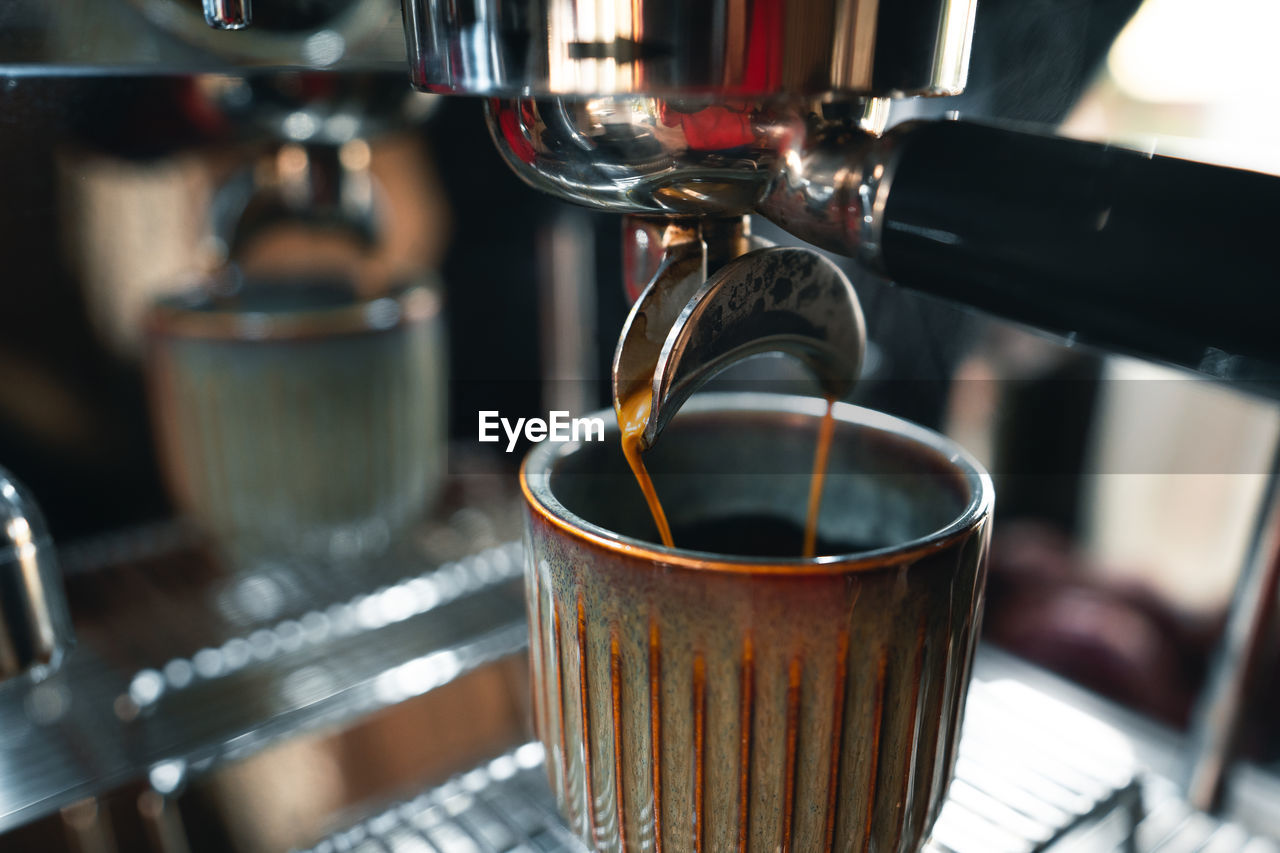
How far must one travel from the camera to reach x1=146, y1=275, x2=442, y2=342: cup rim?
0.47 m

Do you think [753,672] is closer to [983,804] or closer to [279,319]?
[983,804]

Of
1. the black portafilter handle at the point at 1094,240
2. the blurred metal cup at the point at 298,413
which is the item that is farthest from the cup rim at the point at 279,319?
the black portafilter handle at the point at 1094,240

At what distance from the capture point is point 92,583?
0.52 metres

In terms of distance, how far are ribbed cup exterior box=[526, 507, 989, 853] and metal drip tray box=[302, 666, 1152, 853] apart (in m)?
0.08

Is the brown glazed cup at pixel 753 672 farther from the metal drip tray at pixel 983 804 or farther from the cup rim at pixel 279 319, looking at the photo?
the cup rim at pixel 279 319

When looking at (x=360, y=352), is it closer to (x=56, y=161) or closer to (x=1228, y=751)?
(x=56, y=161)

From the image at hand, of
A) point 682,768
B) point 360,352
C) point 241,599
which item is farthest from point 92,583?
point 682,768

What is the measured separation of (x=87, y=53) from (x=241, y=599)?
0.27 metres

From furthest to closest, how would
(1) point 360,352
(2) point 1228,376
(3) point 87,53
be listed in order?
(1) point 360,352, (3) point 87,53, (2) point 1228,376

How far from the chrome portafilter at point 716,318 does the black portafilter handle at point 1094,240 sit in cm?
4

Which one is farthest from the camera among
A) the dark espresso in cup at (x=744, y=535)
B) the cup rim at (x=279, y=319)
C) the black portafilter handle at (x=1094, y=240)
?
the cup rim at (x=279, y=319)

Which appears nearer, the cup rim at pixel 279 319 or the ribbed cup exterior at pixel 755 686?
the ribbed cup exterior at pixel 755 686

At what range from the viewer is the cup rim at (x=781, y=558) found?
0.74 ft

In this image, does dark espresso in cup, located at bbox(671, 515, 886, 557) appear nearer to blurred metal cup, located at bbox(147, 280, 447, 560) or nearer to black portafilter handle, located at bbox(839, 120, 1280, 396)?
black portafilter handle, located at bbox(839, 120, 1280, 396)
